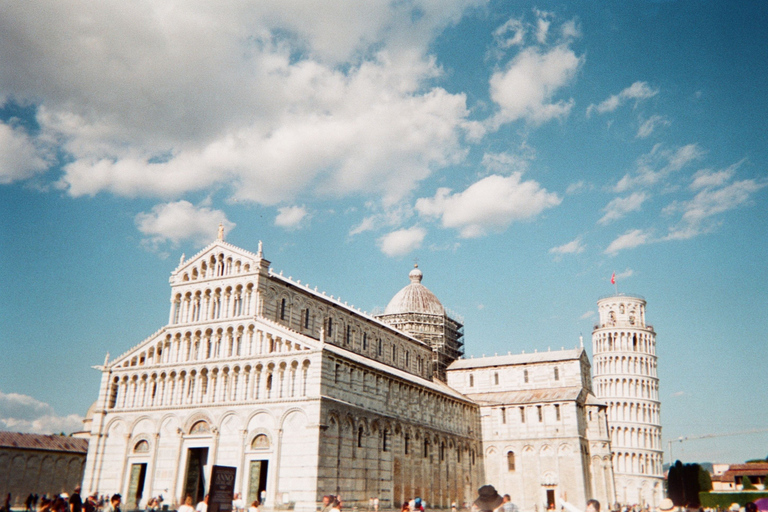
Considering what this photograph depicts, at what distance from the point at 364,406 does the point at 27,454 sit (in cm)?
3542

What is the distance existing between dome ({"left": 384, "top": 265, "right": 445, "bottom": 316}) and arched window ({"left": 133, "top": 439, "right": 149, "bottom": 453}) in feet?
118

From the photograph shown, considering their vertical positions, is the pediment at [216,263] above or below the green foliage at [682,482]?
above

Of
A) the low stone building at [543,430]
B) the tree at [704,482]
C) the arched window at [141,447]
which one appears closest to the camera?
the arched window at [141,447]

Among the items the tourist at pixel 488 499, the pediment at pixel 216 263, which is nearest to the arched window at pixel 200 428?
the pediment at pixel 216 263

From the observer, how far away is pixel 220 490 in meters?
19.0

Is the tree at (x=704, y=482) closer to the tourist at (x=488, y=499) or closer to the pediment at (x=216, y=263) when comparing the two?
the pediment at (x=216, y=263)

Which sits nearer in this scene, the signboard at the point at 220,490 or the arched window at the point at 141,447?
the signboard at the point at 220,490

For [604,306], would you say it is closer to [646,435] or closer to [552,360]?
[646,435]

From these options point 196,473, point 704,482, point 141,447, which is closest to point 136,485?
point 141,447

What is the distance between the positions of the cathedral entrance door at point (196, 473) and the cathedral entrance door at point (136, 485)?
12.6ft

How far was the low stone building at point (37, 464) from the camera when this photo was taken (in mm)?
58719

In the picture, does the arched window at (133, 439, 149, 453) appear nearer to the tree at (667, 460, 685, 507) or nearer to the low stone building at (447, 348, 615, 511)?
the low stone building at (447, 348, 615, 511)

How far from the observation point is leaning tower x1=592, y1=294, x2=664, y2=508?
3516 inches

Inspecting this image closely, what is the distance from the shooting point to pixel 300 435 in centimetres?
4338
